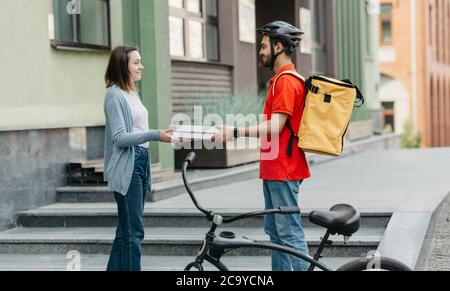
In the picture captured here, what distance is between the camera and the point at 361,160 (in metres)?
17.8

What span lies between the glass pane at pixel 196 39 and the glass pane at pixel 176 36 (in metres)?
0.33

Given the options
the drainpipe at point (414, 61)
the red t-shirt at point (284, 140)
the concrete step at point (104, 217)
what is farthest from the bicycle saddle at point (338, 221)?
the drainpipe at point (414, 61)

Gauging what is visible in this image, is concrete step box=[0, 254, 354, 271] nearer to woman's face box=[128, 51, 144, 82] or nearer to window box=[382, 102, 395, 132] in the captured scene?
woman's face box=[128, 51, 144, 82]

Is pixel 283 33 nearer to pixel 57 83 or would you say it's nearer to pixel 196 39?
pixel 57 83

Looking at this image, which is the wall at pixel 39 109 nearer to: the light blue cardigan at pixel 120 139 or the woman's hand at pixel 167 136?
the light blue cardigan at pixel 120 139

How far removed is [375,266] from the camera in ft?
15.4

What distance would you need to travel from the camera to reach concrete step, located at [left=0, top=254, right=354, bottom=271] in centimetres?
785

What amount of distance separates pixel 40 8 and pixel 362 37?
648 inches

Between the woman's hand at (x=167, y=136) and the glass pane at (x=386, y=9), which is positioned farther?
the glass pane at (x=386, y=9)

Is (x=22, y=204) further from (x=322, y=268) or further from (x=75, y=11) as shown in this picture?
(x=322, y=268)

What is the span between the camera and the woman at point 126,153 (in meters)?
6.63

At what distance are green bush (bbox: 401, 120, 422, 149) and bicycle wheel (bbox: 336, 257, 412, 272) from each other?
3933 centimetres

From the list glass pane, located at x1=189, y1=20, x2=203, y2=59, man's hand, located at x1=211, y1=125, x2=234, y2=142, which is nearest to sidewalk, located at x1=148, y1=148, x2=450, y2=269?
man's hand, located at x1=211, y1=125, x2=234, y2=142

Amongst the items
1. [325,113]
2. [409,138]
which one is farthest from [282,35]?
[409,138]
